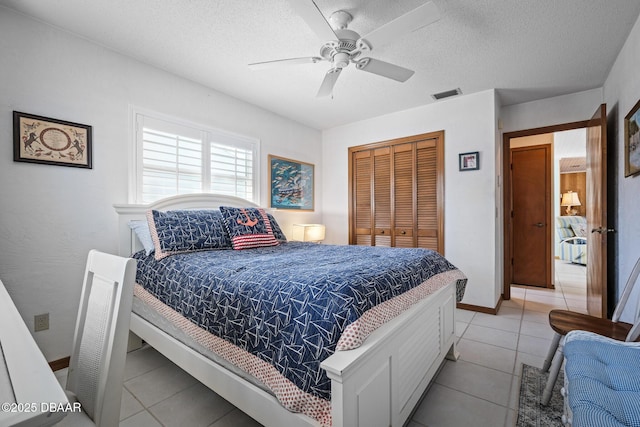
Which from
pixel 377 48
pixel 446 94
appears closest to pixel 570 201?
pixel 446 94

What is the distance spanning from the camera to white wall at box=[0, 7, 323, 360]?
6.29ft

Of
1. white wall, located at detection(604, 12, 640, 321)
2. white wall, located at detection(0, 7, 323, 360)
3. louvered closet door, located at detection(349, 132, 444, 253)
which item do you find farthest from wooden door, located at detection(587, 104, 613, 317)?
white wall, located at detection(0, 7, 323, 360)

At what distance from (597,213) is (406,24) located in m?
2.57

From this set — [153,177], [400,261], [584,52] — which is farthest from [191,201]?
[584,52]

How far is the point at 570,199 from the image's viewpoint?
741 centimetres

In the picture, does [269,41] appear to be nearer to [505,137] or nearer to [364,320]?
[364,320]

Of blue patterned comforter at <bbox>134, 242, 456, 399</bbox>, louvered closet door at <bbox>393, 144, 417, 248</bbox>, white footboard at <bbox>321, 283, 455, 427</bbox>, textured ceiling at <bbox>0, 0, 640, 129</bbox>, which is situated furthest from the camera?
louvered closet door at <bbox>393, 144, 417, 248</bbox>

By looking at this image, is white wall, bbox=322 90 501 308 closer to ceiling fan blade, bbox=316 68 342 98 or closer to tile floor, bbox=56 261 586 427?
tile floor, bbox=56 261 586 427

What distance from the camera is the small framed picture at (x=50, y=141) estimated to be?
1940 millimetres

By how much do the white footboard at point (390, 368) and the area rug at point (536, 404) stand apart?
0.49 m

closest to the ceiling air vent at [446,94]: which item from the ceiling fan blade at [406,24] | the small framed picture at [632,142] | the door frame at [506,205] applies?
the door frame at [506,205]

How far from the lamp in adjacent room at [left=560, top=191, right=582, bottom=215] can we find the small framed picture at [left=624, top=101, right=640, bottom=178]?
21.5 feet

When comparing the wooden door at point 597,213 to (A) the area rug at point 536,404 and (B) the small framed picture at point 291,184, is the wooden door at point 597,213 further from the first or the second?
(B) the small framed picture at point 291,184

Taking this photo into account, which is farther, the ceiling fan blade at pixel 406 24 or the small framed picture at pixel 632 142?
the small framed picture at pixel 632 142
